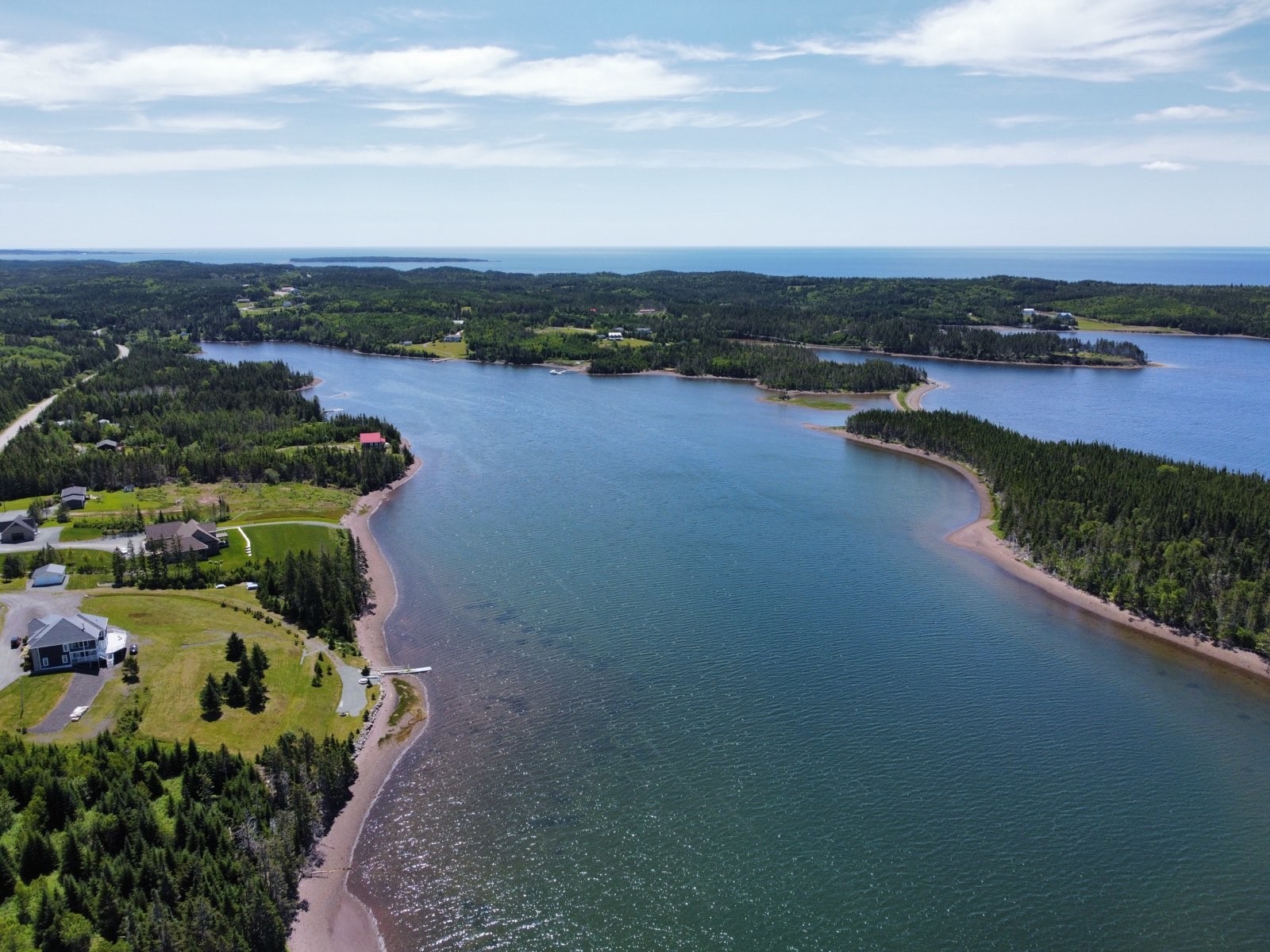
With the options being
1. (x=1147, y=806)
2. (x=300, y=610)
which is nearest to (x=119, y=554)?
(x=300, y=610)

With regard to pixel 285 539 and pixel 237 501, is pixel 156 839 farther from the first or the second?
pixel 237 501

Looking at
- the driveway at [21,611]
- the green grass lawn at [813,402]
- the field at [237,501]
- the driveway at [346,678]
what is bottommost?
the driveway at [346,678]

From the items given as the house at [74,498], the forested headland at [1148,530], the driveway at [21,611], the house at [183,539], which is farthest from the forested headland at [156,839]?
the forested headland at [1148,530]

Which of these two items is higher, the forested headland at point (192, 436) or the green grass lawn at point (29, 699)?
the forested headland at point (192, 436)

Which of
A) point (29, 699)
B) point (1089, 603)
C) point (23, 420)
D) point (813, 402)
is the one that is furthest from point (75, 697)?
point (813, 402)

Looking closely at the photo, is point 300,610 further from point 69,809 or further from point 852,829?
point 852,829

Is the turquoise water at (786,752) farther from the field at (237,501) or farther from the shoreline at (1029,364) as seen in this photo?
the shoreline at (1029,364)

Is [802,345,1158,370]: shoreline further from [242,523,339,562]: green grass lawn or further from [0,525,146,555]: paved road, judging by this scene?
[0,525,146,555]: paved road
